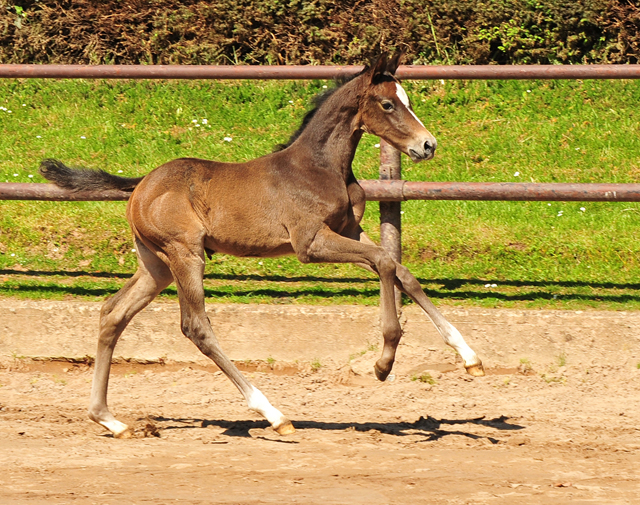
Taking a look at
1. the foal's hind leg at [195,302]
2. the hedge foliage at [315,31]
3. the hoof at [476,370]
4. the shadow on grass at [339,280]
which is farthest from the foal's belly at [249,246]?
the hedge foliage at [315,31]

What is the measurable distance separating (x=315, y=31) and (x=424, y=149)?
17.2ft

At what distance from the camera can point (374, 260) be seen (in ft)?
15.7

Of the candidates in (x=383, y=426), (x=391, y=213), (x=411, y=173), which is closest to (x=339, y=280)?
(x=391, y=213)

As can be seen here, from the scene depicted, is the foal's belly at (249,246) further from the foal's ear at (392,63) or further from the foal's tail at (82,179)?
the foal's ear at (392,63)

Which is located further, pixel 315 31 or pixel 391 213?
pixel 315 31

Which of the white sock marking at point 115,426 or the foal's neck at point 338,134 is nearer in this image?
the white sock marking at point 115,426

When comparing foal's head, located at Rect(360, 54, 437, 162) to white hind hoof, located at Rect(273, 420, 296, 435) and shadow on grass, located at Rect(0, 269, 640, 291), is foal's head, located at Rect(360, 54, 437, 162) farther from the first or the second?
shadow on grass, located at Rect(0, 269, 640, 291)

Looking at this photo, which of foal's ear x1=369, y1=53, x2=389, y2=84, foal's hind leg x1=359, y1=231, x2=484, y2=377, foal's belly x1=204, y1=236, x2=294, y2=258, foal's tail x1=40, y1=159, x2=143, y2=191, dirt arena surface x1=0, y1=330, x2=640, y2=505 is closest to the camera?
dirt arena surface x1=0, y1=330, x2=640, y2=505

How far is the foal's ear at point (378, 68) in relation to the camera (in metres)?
4.91

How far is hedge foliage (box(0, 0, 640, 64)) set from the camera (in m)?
9.44

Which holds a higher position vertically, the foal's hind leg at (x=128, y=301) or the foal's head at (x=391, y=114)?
the foal's head at (x=391, y=114)

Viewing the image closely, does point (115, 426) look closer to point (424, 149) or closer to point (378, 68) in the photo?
point (424, 149)

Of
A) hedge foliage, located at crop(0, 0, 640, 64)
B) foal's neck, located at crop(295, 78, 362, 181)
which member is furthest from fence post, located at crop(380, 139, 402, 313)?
hedge foliage, located at crop(0, 0, 640, 64)

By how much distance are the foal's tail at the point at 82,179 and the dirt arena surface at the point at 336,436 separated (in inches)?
53.7
